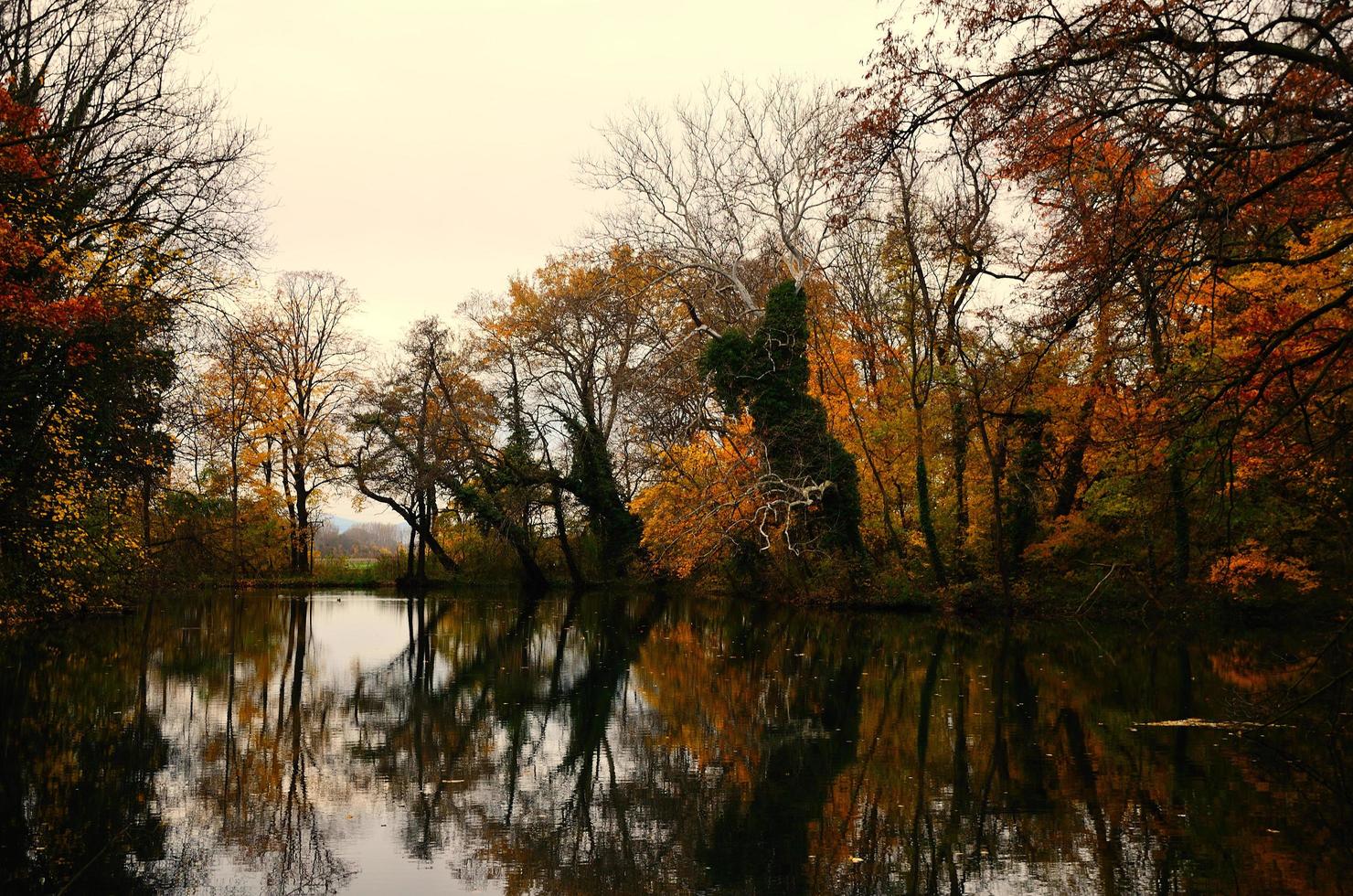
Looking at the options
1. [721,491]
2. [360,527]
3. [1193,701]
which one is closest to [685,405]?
[721,491]

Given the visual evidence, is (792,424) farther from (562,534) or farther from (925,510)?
(562,534)

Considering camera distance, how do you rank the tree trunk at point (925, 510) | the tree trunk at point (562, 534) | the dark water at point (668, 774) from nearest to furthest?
the dark water at point (668, 774) → the tree trunk at point (925, 510) → the tree trunk at point (562, 534)

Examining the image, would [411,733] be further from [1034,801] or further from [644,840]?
[1034,801]

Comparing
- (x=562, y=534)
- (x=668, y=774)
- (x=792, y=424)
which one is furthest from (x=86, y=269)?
(x=562, y=534)

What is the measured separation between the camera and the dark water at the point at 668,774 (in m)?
5.87

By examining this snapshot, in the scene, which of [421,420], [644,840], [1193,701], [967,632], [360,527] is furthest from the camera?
[360,527]

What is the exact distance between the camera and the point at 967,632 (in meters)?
21.4

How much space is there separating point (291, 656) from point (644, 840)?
1212 cm

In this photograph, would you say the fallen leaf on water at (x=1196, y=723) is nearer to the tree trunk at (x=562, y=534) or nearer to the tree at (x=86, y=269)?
the tree at (x=86, y=269)

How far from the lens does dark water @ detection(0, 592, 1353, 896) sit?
5.87 meters

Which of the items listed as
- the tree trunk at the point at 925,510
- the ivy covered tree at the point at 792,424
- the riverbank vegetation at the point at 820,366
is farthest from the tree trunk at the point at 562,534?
the tree trunk at the point at 925,510

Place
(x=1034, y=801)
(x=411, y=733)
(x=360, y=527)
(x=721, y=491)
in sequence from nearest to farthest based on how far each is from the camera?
(x=1034, y=801), (x=411, y=733), (x=721, y=491), (x=360, y=527)

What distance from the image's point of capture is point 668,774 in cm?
834

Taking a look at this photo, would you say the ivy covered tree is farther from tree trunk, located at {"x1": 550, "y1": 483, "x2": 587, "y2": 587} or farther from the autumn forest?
tree trunk, located at {"x1": 550, "y1": 483, "x2": 587, "y2": 587}
